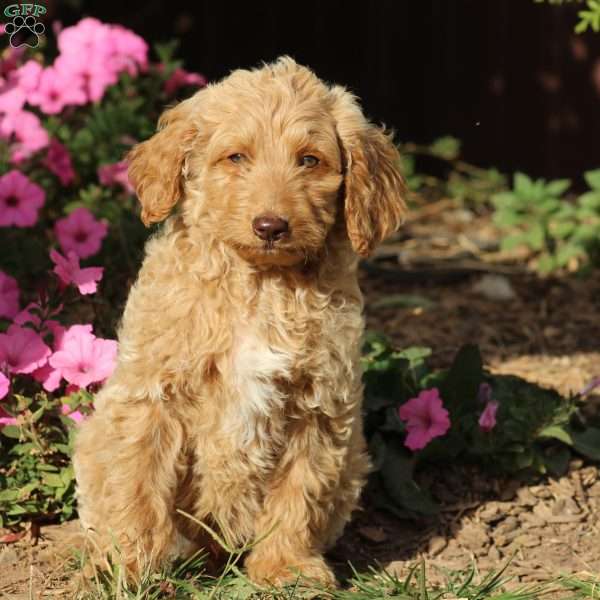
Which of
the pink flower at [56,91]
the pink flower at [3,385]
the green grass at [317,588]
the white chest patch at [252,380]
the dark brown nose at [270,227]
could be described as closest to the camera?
the dark brown nose at [270,227]

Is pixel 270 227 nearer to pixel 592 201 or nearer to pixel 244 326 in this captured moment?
pixel 244 326

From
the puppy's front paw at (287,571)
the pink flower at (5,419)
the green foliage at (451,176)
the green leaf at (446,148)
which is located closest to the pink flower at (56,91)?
the pink flower at (5,419)

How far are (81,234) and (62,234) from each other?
87 millimetres

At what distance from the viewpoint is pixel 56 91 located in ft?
21.2

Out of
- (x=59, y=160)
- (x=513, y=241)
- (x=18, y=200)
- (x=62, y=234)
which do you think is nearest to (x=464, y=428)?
(x=62, y=234)

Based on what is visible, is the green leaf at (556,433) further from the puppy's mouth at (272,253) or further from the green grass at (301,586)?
the puppy's mouth at (272,253)

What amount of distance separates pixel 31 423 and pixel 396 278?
141 inches

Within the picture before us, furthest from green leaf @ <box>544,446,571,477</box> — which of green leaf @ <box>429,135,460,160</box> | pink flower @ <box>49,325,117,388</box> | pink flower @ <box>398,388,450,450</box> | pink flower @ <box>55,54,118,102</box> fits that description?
green leaf @ <box>429,135,460,160</box>

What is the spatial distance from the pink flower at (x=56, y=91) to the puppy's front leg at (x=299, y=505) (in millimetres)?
3080

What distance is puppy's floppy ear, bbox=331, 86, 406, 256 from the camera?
4.06 metres

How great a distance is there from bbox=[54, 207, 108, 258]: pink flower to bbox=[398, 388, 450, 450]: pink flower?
158 cm

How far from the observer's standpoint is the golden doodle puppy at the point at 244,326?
12.8ft

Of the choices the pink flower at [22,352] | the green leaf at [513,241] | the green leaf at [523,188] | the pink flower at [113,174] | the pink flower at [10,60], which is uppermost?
the pink flower at [10,60]

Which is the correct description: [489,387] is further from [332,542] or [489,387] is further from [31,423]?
[31,423]
